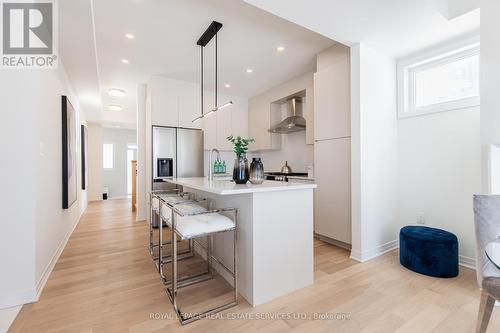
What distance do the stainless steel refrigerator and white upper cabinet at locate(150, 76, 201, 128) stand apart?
15cm

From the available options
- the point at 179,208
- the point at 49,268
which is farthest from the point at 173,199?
the point at 49,268

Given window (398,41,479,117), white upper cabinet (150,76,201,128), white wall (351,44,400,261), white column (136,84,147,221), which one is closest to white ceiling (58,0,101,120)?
white column (136,84,147,221)

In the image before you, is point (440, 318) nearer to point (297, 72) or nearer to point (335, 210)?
point (335, 210)

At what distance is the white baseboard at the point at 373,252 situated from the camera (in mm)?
2501

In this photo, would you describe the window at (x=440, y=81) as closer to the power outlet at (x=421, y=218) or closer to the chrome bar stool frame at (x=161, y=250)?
the power outlet at (x=421, y=218)

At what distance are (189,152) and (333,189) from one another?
8.82 ft

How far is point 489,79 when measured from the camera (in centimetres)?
179

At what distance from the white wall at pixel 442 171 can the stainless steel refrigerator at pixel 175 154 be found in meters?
3.35

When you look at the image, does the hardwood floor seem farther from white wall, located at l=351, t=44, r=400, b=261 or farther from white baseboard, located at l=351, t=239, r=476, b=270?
white wall, located at l=351, t=44, r=400, b=261

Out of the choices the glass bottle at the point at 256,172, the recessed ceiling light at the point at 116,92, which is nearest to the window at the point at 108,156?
the recessed ceiling light at the point at 116,92

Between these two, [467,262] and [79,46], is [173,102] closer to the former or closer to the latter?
[79,46]

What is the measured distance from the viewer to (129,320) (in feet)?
5.05

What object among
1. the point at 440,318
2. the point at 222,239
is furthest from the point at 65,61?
the point at 440,318

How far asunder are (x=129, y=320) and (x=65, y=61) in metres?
3.15
